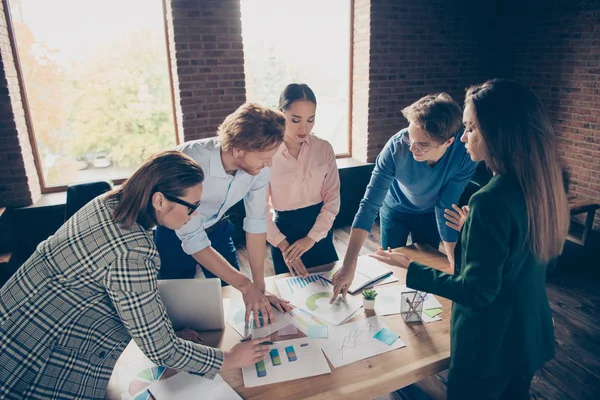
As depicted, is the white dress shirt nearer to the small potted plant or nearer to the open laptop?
the open laptop

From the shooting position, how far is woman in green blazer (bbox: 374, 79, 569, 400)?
111 centimetres

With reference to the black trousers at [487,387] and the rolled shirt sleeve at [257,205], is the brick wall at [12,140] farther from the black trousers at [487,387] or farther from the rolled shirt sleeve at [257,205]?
the black trousers at [487,387]

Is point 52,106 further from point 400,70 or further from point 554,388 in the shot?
point 554,388

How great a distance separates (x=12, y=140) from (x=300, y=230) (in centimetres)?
259

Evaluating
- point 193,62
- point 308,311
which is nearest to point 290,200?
point 308,311

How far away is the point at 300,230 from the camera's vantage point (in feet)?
7.16

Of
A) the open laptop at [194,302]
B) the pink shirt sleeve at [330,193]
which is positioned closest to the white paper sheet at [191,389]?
the open laptop at [194,302]

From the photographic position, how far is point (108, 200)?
122cm

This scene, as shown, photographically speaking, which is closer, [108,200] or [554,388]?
[108,200]

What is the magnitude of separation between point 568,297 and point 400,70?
2.69 metres

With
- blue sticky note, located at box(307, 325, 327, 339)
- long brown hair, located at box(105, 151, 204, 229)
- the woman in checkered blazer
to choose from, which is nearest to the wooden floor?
blue sticky note, located at box(307, 325, 327, 339)

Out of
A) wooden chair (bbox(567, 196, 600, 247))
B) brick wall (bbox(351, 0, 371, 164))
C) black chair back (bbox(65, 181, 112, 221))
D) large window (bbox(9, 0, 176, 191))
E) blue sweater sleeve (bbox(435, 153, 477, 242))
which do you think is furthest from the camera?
brick wall (bbox(351, 0, 371, 164))

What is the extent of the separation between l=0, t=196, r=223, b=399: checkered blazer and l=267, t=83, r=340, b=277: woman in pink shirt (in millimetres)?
972

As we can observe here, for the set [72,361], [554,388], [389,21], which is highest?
[389,21]
